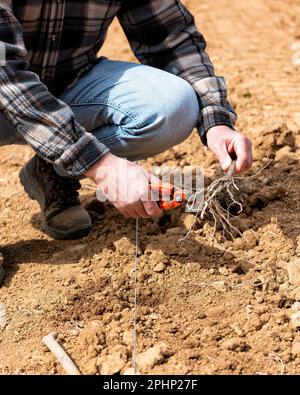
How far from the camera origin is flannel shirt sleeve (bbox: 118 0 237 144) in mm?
2414

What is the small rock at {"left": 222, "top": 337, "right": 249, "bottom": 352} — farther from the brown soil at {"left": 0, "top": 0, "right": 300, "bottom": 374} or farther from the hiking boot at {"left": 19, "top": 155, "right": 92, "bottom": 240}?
the hiking boot at {"left": 19, "top": 155, "right": 92, "bottom": 240}

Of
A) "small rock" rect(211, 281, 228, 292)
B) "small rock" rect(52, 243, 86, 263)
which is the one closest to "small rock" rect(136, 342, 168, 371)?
"small rock" rect(211, 281, 228, 292)

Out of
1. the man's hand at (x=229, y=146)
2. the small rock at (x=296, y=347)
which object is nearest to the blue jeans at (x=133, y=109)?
the man's hand at (x=229, y=146)

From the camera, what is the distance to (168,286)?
2.21 meters

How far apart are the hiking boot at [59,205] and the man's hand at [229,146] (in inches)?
24.1

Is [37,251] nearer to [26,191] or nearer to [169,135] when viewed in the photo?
[26,191]

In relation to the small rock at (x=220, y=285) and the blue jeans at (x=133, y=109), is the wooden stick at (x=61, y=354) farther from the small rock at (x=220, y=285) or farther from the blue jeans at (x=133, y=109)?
the blue jeans at (x=133, y=109)

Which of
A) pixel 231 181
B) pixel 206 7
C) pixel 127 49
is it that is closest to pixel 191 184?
pixel 231 181

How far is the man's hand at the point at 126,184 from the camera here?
1848mm

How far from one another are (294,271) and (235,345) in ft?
1.40

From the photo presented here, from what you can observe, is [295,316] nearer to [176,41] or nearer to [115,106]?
[115,106]

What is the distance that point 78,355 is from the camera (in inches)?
76.2

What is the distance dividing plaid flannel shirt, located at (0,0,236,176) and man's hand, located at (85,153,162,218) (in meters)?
0.04
